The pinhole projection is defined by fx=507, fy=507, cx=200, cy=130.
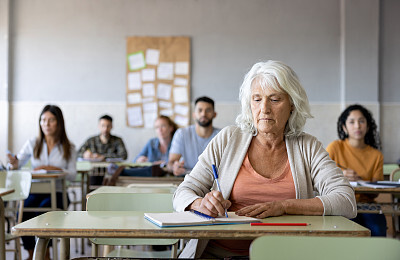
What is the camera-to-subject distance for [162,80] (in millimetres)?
7105

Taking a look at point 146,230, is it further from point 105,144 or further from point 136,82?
point 136,82

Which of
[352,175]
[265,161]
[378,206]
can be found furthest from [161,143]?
[265,161]

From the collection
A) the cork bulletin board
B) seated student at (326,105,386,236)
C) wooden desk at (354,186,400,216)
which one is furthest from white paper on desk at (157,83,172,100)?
wooden desk at (354,186,400,216)

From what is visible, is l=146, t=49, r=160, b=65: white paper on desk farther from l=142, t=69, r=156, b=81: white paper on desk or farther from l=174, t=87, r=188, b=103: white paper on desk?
l=174, t=87, r=188, b=103: white paper on desk

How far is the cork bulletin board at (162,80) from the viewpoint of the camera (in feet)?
23.3

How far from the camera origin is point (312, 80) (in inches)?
280

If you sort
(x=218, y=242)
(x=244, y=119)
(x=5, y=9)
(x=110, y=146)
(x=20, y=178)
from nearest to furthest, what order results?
1. (x=218, y=242)
2. (x=244, y=119)
3. (x=20, y=178)
4. (x=110, y=146)
5. (x=5, y=9)

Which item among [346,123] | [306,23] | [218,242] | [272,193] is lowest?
[218,242]

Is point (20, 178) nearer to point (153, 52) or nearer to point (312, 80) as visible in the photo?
point (153, 52)

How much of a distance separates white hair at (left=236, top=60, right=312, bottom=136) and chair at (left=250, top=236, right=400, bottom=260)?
0.88 metres

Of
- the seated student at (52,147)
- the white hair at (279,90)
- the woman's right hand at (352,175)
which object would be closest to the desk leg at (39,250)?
the white hair at (279,90)

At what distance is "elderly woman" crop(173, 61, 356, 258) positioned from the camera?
1.87 m

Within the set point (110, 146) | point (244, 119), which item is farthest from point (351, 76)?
point (244, 119)

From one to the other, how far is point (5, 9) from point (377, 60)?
5.23 metres
